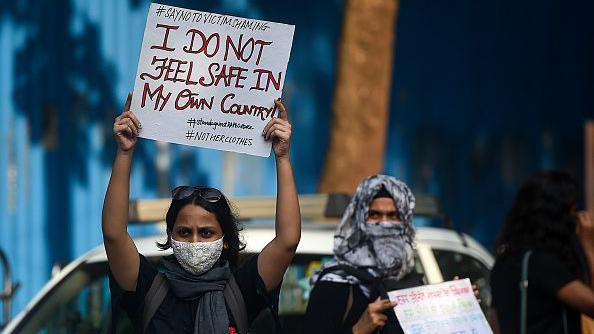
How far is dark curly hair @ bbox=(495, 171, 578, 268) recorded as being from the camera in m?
4.93

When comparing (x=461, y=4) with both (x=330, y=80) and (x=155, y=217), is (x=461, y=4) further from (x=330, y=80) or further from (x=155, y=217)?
(x=155, y=217)

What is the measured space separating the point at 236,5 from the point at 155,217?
187 inches

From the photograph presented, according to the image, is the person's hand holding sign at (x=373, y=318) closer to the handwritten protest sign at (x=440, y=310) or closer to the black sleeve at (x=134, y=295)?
the handwritten protest sign at (x=440, y=310)

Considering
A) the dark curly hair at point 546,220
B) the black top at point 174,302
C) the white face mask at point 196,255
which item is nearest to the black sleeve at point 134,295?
the black top at point 174,302

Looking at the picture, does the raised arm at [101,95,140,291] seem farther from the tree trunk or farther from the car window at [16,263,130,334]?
the tree trunk

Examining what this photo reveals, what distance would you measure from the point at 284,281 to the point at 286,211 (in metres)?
1.61

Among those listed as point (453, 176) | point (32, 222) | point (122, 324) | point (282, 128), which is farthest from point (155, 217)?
point (453, 176)

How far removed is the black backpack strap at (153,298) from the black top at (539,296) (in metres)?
1.70

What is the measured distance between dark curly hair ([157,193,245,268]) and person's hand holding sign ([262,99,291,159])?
0.23 meters

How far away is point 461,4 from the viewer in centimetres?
1043

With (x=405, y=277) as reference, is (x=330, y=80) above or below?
above

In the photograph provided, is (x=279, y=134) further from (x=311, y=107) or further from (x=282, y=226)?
(x=311, y=107)

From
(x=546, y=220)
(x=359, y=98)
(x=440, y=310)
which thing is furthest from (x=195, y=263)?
(x=359, y=98)

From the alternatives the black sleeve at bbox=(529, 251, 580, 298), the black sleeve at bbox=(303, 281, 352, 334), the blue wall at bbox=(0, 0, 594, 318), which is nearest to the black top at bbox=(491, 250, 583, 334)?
the black sleeve at bbox=(529, 251, 580, 298)
